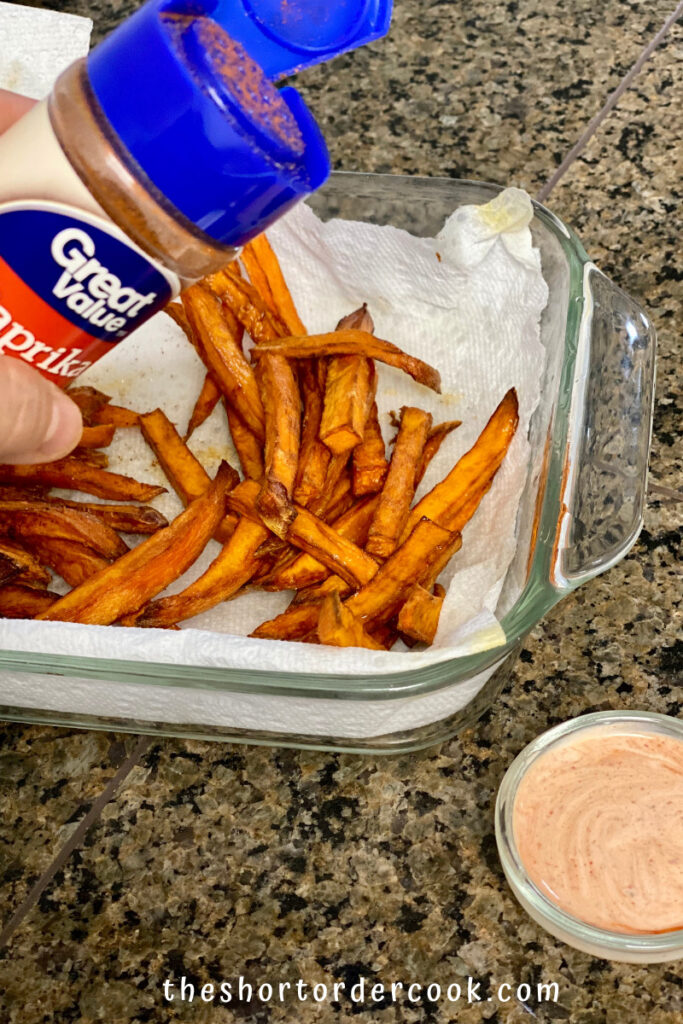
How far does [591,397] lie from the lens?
52.0 inches

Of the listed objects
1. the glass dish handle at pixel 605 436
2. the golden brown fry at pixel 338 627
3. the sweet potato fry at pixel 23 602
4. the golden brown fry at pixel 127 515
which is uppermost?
the sweet potato fry at pixel 23 602

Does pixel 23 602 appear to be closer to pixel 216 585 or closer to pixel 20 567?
pixel 20 567

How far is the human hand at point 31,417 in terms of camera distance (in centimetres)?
104

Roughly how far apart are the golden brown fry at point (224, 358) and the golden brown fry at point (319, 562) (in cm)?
20

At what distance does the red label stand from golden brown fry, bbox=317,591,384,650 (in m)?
0.40

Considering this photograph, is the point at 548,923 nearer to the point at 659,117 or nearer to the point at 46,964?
the point at 46,964

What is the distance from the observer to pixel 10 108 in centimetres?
134

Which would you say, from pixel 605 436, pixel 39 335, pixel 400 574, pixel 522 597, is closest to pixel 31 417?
pixel 39 335

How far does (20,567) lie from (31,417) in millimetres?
304

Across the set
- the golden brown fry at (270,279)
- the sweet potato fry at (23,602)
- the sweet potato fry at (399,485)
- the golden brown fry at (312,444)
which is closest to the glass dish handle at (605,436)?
the sweet potato fry at (399,485)

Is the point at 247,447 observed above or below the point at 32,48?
below

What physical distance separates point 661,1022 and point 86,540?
99 centimetres

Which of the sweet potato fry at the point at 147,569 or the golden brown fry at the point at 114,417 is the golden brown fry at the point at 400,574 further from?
the golden brown fry at the point at 114,417

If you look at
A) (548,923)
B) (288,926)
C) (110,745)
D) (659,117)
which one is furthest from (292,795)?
(659,117)
